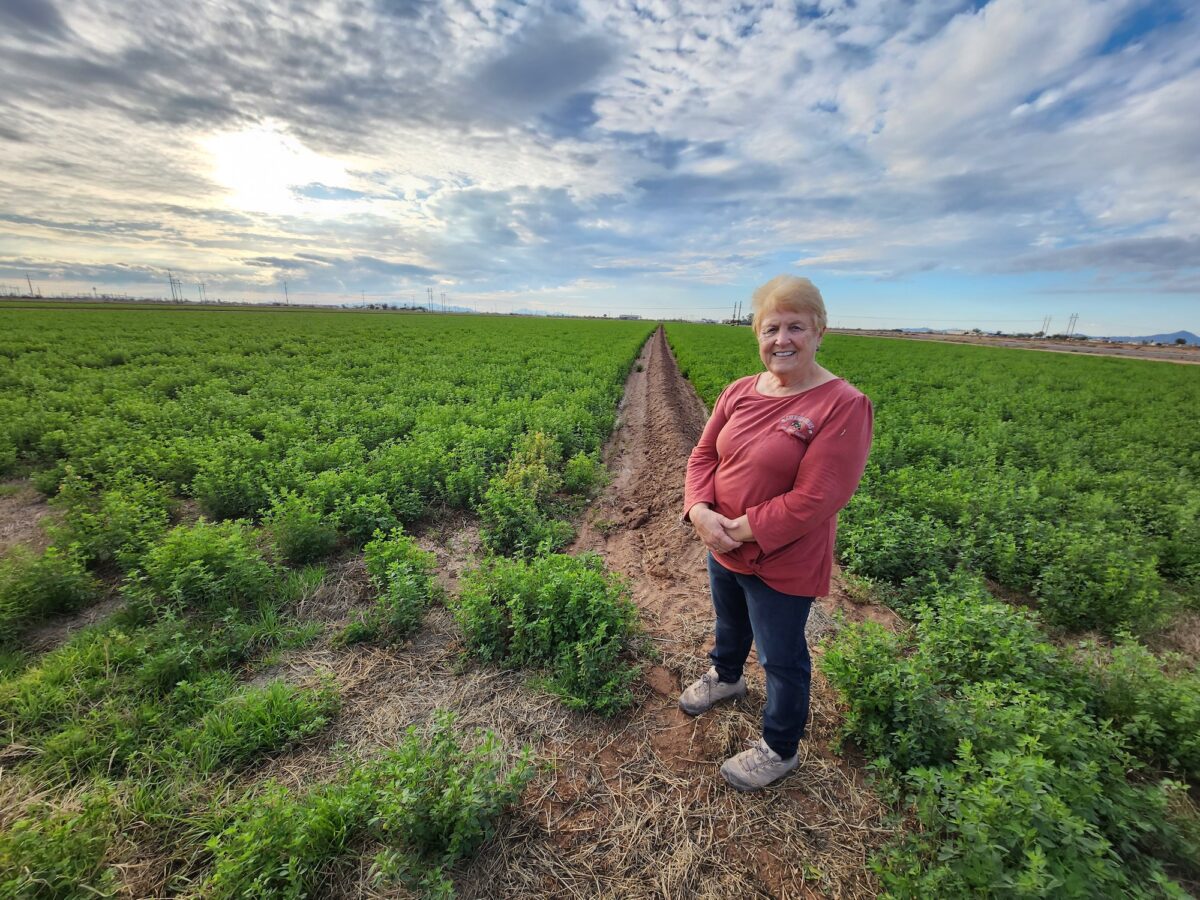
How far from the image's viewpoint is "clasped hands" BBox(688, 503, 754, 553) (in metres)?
2.42

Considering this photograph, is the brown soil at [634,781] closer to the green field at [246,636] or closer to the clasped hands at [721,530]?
the green field at [246,636]

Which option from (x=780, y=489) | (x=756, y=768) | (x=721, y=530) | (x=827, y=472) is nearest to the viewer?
(x=827, y=472)

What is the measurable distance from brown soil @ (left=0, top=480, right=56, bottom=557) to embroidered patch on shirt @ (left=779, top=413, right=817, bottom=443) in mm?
7378

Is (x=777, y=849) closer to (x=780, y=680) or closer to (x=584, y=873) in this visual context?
(x=780, y=680)

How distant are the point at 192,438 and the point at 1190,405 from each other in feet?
90.5

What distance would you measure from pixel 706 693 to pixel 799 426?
224 centimetres

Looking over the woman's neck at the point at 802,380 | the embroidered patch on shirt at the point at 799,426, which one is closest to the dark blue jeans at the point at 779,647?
the embroidered patch on shirt at the point at 799,426

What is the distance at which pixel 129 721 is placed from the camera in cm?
293

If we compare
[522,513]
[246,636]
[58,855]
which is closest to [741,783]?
[58,855]

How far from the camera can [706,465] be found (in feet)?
9.34

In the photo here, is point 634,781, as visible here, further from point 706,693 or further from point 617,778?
point 706,693

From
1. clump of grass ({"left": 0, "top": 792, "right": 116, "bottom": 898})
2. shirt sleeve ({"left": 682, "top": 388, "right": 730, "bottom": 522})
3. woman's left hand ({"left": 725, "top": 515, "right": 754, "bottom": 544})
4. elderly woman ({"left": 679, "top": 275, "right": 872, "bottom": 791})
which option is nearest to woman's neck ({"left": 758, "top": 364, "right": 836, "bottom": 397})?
elderly woman ({"left": 679, "top": 275, "right": 872, "bottom": 791})

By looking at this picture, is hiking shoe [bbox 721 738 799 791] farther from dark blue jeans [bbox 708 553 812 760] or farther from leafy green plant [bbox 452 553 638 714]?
leafy green plant [bbox 452 553 638 714]

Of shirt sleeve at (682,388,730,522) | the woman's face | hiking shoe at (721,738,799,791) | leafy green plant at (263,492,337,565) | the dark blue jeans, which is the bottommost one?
hiking shoe at (721,738,799,791)
